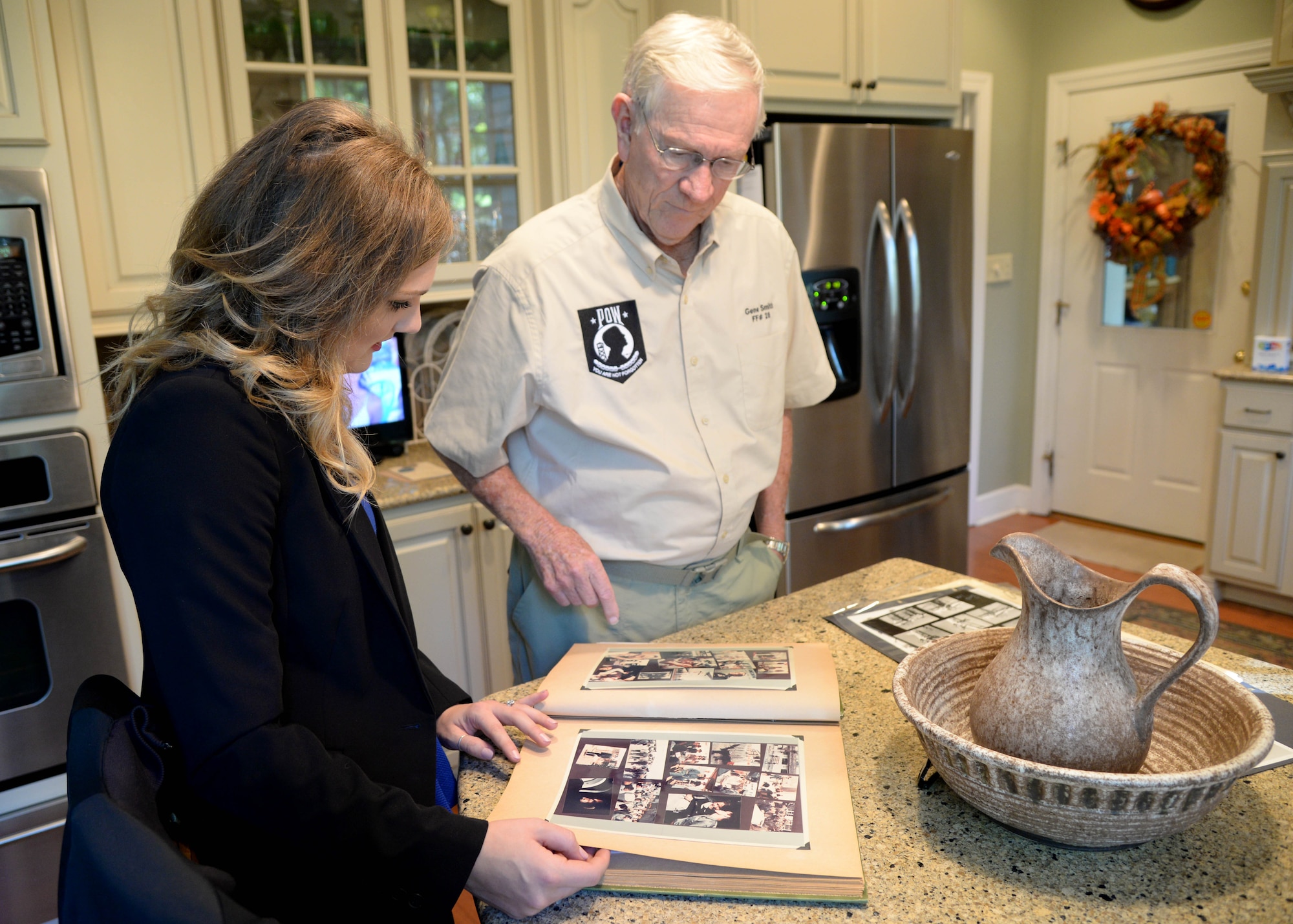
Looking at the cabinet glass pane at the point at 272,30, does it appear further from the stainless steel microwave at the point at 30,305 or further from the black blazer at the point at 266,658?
the black blazer at the point at 266,658

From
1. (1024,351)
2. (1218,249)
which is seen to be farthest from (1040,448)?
(1218,249)

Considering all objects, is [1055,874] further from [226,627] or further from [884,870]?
[226,627]

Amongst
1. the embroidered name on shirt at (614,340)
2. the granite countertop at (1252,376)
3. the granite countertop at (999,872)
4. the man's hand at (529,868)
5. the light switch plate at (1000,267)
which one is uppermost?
the light switch plate at (1000,267)

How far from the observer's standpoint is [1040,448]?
484cm

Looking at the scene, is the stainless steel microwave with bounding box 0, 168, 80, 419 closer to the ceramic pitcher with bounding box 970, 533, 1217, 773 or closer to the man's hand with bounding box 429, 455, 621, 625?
the man's hand with bounding box 429, 455, 621, 625

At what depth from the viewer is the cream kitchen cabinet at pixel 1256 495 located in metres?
3.47

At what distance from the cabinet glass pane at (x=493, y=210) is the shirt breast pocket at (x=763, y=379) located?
1.30 meters

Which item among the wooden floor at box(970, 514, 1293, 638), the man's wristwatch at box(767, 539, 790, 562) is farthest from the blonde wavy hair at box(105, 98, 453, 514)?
the wooden floor at box(970, 514, 1293, 638)

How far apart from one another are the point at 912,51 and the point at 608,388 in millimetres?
2077

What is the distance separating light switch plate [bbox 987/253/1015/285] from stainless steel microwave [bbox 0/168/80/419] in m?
3.89

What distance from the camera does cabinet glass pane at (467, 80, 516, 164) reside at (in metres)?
2.61

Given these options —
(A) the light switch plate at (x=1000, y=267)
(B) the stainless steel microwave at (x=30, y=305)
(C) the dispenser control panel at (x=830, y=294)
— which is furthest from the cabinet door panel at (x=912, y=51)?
(B) the stainless steel microwave at (x=30, y=305)

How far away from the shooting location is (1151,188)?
13.7 feet

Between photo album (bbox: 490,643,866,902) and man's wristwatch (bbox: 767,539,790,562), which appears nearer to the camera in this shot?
photo album (bbox: 490,643,866,902)
